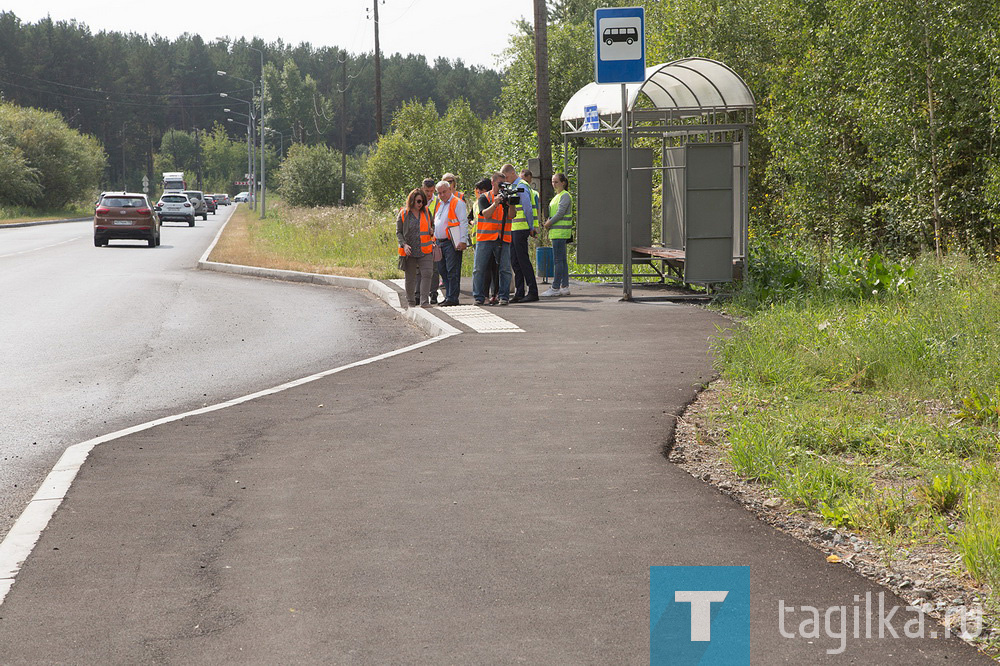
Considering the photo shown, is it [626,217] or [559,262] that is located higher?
[626,217]

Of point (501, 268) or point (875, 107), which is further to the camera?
point (875, 107)

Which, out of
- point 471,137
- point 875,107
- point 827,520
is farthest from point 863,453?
point 471,137

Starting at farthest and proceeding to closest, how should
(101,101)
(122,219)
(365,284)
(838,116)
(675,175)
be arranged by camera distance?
(101,101), (122,219), (838,116), (365,284), (675,175)

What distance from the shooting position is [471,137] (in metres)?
50.3

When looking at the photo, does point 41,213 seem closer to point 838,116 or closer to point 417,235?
point 838,116

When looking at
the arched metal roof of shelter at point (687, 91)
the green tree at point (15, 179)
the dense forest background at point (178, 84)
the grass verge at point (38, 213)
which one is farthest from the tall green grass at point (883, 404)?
the dense forest background at point (178, 84)

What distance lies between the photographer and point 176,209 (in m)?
57.7

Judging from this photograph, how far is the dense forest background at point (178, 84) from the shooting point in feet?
398

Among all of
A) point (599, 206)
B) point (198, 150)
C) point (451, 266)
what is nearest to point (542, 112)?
point (599, 206)

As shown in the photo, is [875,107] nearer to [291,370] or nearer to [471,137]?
[291,370]

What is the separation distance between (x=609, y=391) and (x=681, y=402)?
648 mm

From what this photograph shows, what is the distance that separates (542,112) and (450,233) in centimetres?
656

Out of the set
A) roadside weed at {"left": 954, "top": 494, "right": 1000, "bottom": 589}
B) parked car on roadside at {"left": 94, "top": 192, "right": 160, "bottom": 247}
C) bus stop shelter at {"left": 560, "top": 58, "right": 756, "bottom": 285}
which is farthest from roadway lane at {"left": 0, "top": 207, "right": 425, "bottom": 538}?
parked car on roadside at {"left": 94, "top": 192, "right": 160, "bottom": 247}

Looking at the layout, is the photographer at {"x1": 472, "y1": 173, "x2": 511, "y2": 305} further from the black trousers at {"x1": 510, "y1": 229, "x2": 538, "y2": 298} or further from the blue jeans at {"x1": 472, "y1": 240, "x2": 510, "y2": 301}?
the black trousers at {"x1": 510, "y1": 229, "x2": 538, "y2": 298}
